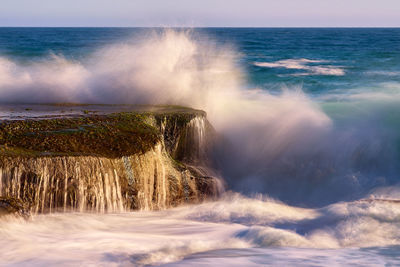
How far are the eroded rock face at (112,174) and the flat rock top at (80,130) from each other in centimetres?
1

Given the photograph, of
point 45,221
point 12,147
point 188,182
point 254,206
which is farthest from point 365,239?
point 12,147

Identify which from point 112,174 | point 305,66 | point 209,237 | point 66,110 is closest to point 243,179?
point 209,237

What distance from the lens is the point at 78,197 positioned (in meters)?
4.63

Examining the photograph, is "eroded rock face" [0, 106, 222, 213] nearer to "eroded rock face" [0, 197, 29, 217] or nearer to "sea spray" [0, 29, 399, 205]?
"eroded rock face" [0, 197, 29, 217]

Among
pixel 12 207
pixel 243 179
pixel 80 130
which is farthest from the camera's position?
pixel 243 179

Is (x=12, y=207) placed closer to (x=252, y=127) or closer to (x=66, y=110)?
(x=66, y=110)

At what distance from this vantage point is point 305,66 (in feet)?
64.8

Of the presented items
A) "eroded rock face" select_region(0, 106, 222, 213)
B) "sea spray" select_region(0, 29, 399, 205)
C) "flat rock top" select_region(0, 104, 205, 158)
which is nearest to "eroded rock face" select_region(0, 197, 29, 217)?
"eroded rock face" select_region(0, 106, 222, 213)

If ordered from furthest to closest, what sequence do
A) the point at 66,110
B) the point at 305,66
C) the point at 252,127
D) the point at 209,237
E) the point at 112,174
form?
the point at 305,66
the point at 252,127
the point at 66,110
the point at 112,174
the point at 209,237

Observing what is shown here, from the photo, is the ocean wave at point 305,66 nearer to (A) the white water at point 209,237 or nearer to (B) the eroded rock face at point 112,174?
(B) the eroded rock face at point 112,174

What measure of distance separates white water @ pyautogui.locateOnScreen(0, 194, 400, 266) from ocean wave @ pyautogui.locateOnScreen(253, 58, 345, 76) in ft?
41.5

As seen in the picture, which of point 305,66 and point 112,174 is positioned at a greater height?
point 305,66

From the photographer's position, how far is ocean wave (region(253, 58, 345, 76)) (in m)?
17.6

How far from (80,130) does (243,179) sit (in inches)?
109
